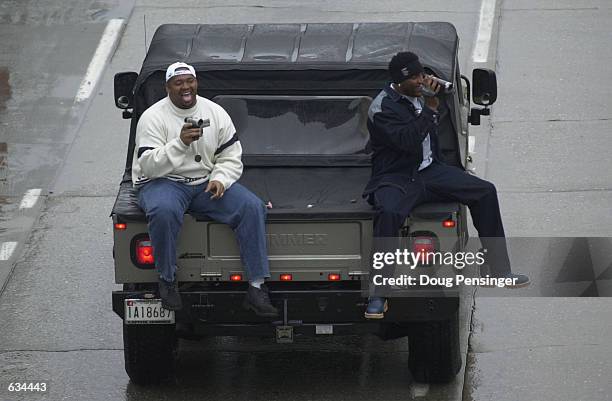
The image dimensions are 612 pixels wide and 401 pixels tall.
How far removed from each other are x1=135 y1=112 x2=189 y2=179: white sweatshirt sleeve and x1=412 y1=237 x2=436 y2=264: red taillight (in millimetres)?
1614

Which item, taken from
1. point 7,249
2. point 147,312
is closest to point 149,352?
point 147,312

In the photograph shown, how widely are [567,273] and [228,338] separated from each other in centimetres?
271

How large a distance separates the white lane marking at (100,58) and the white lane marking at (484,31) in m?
4.53

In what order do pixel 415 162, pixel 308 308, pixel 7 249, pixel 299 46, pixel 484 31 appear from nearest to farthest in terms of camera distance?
1. pixel 308 308
2. pixel 415 162
3. pixel 299 46
4. pixel 7 249
5. pixel 484 31

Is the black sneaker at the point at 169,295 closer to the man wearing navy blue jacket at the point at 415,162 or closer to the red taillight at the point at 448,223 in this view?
the man wearing navy blue jacket at the point at 415,162

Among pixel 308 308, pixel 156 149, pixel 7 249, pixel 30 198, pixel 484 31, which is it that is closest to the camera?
pixel 308 308

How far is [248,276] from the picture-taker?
8.51m

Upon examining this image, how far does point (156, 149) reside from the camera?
885cm

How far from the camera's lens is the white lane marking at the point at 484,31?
16516 millimetres

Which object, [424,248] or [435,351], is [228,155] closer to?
[424,248]

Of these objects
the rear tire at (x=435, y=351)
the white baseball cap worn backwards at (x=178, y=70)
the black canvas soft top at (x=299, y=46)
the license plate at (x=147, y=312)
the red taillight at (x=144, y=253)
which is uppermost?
the black canvas soft top at (x=299, y=46)

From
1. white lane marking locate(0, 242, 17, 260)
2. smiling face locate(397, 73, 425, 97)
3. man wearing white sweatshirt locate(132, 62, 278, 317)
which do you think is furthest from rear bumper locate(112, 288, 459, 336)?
white lane marking locate(0, 242, 17, 260)

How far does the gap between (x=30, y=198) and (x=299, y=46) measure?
4516 millimetres

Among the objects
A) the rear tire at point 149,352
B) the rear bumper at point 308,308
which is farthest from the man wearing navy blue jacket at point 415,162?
the rear tire at point 149,352
